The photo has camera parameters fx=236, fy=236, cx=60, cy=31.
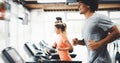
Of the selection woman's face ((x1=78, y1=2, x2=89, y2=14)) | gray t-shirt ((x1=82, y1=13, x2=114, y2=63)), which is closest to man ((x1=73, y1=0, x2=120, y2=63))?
gray t-shirt ((x1=82, y1=13, x2=114, y2=63))

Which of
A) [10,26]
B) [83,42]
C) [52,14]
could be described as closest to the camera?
[83,42]

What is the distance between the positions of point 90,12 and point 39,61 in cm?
204

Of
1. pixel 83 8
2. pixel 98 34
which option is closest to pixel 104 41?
pixel 98 34

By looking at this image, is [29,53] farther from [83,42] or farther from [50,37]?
[83,42]

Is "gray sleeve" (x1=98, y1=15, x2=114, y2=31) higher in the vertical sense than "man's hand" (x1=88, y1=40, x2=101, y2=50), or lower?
higher

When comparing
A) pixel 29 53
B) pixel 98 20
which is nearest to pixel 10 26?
pixel 29 53

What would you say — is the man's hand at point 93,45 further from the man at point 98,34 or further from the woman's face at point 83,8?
the woman's face at point 83,8

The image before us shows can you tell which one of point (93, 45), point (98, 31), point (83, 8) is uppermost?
point (83, 8)

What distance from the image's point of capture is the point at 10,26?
456 centimetres

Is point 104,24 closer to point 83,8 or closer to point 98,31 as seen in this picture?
point 98,31

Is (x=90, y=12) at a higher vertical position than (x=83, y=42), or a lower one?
higher

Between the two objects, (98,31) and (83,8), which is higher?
(83,8)

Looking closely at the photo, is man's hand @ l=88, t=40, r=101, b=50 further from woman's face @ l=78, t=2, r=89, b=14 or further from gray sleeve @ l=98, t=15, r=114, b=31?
woman's face @ l=78, t=2, r=89, b=14

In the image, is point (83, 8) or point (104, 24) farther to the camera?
point (83, 8)
